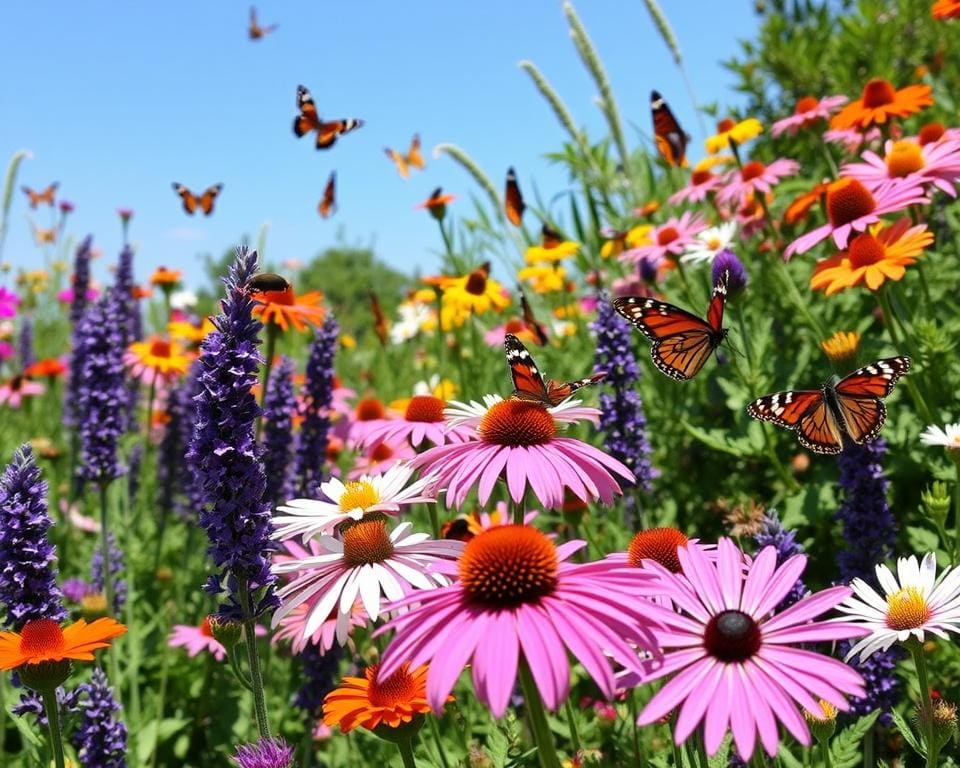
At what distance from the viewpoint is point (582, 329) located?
5977mm

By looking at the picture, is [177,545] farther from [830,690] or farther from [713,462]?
[830,690]

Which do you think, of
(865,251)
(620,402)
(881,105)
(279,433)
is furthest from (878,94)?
(279,433)

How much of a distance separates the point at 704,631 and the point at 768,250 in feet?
12.5

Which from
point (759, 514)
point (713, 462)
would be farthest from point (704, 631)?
point (713, 462)

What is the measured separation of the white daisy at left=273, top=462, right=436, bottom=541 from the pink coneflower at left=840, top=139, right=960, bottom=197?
2392 millimetres

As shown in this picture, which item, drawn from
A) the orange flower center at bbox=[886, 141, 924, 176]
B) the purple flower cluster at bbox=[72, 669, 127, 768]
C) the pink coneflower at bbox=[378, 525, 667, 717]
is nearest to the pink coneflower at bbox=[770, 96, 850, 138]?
the orange flower center at bbox=[886, 141, 924, 176]

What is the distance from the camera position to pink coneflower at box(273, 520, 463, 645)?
190cm

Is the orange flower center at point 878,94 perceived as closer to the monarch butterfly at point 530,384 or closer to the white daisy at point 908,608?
the monarch butterfly at point 530,384

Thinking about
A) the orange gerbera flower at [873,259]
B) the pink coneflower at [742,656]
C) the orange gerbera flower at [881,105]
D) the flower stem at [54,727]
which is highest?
the orange gerbera flower at [881,105]

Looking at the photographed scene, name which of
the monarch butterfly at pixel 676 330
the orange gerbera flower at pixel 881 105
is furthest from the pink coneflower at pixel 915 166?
the monarch butterfly at pixel 676 330

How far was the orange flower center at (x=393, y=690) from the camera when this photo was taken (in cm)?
202

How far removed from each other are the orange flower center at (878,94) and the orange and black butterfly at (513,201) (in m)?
2.53

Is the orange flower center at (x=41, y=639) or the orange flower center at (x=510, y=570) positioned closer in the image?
the orange flower center at (x=510, y=570)

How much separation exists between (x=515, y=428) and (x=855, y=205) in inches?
82.7
